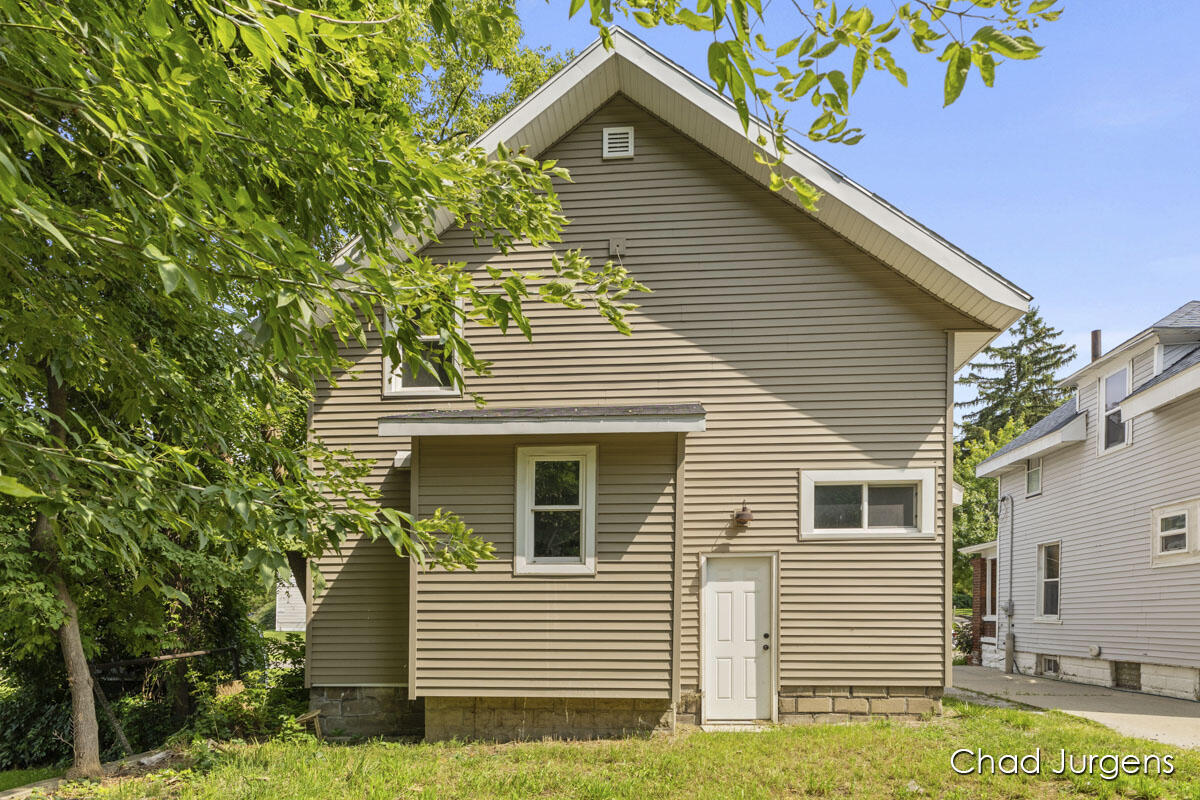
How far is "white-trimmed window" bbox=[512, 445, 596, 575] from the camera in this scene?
10.4 metres

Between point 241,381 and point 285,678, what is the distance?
769cm

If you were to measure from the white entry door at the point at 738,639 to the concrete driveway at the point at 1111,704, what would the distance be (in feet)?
13.0

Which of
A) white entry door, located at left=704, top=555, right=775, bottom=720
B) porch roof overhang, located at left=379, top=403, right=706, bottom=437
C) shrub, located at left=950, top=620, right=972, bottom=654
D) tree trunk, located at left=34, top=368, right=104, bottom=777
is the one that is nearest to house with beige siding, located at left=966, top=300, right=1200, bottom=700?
shrub, located at left=950, top=620, right=972, bottom=654

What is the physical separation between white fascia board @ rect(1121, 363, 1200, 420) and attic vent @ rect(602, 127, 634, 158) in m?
8.57

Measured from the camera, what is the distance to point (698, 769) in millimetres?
8172

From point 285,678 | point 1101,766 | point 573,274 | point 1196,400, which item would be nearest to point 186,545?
point 285,678

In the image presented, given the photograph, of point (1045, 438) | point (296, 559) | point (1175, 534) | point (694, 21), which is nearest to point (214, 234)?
point (694, 21)

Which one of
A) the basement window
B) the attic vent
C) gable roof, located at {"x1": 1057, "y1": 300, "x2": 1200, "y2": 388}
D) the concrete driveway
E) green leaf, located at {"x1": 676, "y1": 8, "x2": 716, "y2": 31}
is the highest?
the attic vent

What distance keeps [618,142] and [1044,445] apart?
462 inches

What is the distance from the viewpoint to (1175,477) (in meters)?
13.7

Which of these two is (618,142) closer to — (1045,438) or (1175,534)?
(1175,534)

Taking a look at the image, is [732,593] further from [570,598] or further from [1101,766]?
[1101,766]

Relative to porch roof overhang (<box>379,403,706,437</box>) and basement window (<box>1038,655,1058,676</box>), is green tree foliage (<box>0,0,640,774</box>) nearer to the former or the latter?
porch roof overhang (<box>379,403,706,437</box>)

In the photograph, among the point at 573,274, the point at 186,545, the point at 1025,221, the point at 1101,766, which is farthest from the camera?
the point at 1025,221
